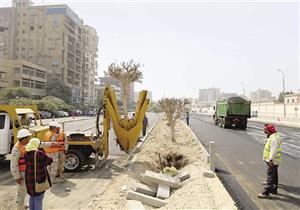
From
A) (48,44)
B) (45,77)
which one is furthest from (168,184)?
(48,44)

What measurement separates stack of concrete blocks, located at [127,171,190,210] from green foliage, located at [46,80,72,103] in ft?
287

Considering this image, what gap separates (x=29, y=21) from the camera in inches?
4277

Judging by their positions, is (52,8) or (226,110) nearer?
(226,110)

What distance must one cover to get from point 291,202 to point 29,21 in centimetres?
11278

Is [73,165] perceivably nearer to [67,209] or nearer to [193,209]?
[67,209]

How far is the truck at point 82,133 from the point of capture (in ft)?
37.3

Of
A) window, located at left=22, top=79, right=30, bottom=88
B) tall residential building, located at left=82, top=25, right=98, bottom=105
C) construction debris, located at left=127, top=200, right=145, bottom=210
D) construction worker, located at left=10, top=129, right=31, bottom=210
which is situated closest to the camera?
construction worker, located at left=10, top=129, right=31, bottom=210

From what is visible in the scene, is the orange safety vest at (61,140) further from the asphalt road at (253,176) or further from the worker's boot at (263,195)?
the worker's boot at (263,195)

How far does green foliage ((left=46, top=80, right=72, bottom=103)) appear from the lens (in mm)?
93625

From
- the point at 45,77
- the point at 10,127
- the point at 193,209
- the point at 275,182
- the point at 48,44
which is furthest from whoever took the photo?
the point at 48,44

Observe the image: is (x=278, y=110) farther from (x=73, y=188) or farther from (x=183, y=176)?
(x=73, y=188)

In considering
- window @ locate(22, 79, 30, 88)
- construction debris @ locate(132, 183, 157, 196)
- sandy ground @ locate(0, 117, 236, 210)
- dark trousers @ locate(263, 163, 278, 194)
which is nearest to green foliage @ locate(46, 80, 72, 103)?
window @ locate(22, 79, 30, 88)

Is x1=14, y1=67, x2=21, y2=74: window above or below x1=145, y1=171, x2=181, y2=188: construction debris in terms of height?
above

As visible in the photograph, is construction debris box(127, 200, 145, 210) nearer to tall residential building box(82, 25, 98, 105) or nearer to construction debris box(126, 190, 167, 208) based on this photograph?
construction debris box(126, 190, 167, 208)
